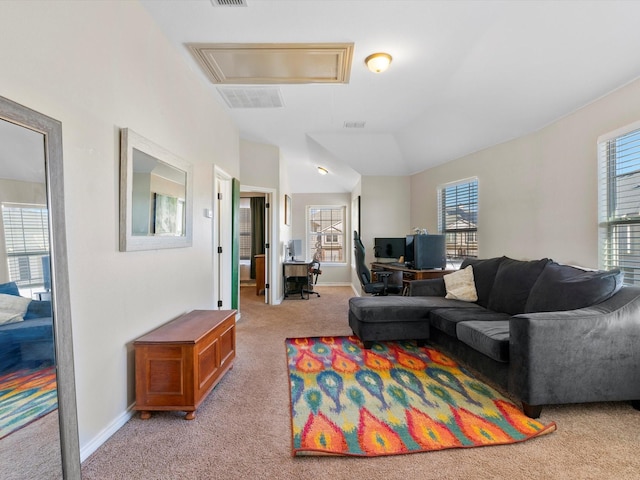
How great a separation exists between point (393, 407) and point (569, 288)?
162 centimetres

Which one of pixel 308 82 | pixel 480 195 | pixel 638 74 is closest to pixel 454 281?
pixel 480 195

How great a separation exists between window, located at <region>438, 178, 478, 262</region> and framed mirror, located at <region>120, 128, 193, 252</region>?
375 cm

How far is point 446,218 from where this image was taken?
4941 mm

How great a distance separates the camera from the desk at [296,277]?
5863mm

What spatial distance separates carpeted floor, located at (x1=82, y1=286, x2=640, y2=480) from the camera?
4.96 ft

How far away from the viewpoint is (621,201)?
2537mm

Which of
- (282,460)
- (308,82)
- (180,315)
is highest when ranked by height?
(308,82)

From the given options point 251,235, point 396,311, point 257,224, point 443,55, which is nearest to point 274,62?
point 443,55

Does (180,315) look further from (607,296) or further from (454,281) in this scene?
(607,296)

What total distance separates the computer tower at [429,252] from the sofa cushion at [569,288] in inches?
67.6

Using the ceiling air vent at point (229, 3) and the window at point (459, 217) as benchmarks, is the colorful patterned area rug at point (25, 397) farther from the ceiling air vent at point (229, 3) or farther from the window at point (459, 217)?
the window at point (459, 217)

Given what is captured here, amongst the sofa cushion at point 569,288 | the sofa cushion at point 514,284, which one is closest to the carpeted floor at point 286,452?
the sofa cushion at point 569,288

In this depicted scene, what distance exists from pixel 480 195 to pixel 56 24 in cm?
444

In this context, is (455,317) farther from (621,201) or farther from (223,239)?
(223,239)
